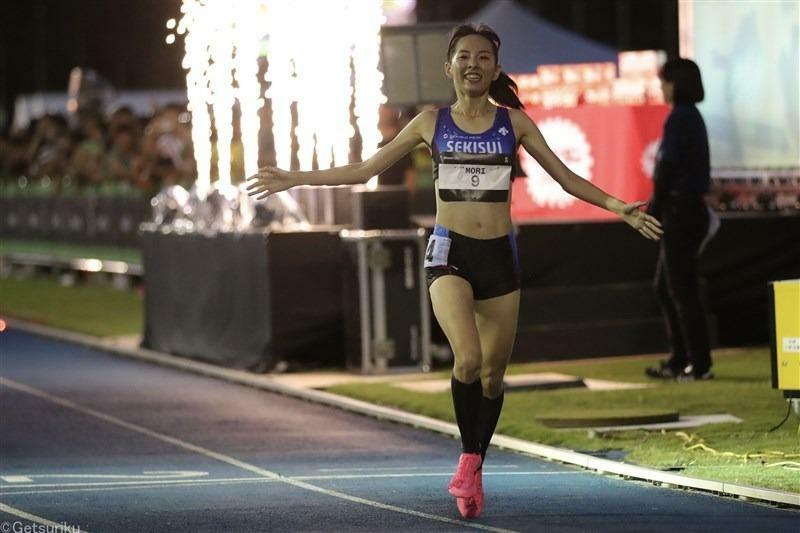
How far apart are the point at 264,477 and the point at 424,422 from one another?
2.58 meters

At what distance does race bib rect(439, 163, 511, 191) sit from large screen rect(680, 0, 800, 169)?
9515mm

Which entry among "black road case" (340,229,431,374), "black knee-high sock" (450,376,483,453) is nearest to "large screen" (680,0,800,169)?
"black road case" (340,229,431,374)

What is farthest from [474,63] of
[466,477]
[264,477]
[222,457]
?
[222,457]

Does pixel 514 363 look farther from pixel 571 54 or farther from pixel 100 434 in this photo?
pixel 571 54

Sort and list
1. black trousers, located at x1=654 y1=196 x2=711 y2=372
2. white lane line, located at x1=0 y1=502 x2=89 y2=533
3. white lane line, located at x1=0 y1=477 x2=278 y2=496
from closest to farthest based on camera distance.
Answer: white lane line, located at x1=0 y1=502 x2=89 y2=533, white lane line, located at x1=0 y1=477 x2=278 y2=496, black trousers, located at x1=654 y1=196 x2=711 y2=372

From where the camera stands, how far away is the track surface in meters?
8.34

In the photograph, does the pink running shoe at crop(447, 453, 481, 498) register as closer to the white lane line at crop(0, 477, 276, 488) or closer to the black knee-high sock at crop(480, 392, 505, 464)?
the black knee-high sock at crop(480, 392, 505, 464)

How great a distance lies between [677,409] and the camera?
12.7 m

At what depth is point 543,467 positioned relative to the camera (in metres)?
10.4

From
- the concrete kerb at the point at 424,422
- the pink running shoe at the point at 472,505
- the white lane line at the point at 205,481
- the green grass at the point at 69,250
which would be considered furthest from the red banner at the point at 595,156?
the green grass at the point at 69,250

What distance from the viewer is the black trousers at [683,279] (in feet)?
46.0

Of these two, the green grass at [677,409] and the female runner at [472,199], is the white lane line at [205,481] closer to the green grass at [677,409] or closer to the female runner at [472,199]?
the green grass at [677,409]

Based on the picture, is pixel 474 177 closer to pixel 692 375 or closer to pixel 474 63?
pixel 474 63

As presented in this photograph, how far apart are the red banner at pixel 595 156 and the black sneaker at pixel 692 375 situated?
324 cm
